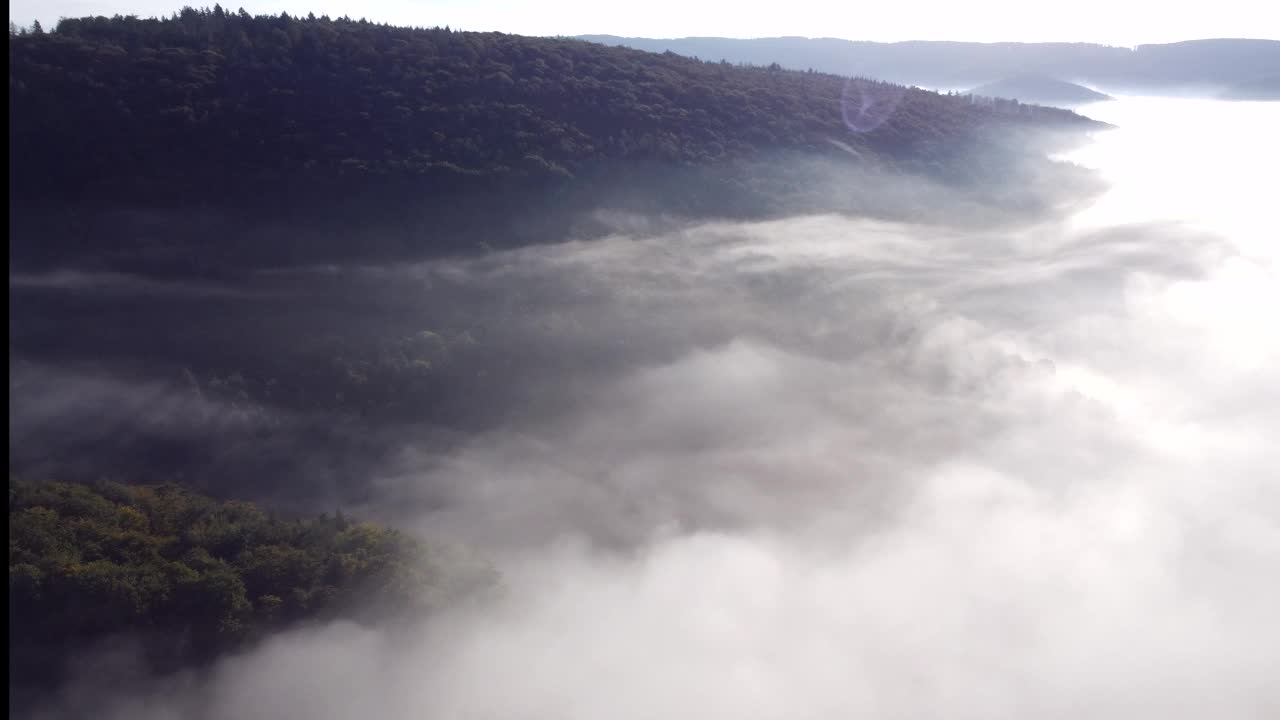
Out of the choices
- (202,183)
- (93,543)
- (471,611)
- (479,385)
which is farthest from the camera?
(202,183)

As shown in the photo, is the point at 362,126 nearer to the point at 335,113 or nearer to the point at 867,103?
the point at 335,113

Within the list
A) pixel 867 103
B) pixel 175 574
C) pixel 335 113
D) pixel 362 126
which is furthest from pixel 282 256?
pixel 867 103

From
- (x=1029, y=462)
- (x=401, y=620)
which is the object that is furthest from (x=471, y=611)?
(x=1029, y=462)

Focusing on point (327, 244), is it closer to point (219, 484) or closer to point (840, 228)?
point (219, 484)

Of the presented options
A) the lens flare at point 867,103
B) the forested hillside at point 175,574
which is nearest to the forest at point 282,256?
the forested hillside at point 175,574

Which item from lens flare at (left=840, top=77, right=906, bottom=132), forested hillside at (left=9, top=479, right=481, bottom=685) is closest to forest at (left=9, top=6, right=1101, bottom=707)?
forested hillside at (left=9, top=479, right=481, bottom=685)

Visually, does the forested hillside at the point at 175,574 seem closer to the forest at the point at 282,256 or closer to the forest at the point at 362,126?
the forest at the point at 282,256
